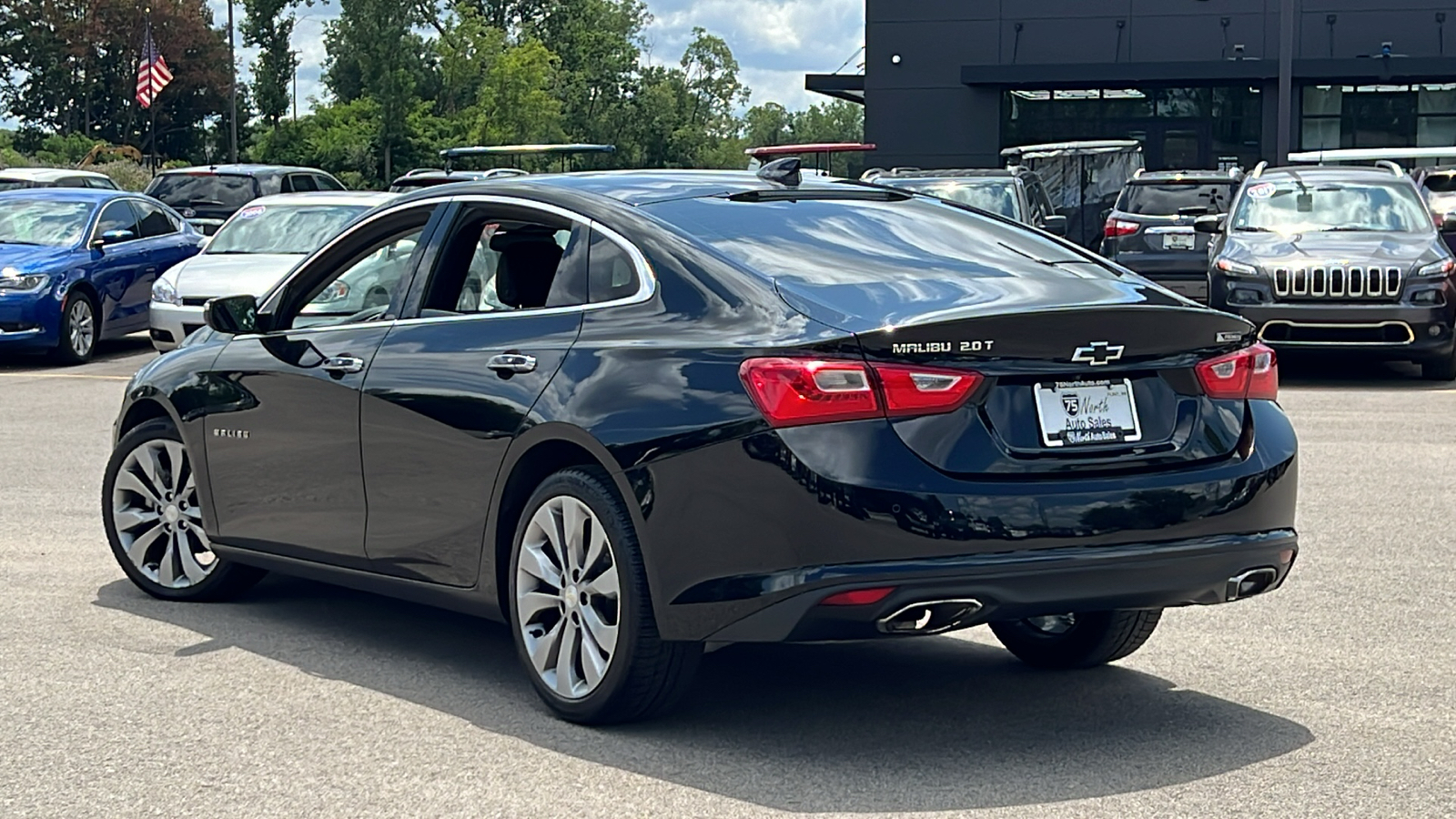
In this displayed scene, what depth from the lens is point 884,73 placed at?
161 ft

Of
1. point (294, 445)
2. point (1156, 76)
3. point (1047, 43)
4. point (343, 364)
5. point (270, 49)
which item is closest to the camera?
point (343, 364)

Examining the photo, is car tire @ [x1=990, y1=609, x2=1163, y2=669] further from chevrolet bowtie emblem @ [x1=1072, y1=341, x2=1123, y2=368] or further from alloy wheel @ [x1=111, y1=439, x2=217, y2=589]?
alloy wheel @ [x1=111, y1=439, x2=217, y2=589]

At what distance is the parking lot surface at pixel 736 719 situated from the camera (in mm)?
4883

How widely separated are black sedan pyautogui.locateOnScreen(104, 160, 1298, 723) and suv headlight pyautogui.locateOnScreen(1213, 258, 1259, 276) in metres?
10.0

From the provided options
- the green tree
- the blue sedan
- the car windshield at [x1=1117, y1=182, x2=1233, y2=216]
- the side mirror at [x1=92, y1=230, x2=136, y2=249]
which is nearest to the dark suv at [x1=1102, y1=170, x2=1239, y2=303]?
the car windshield at [x1=1117, y1=182, x2=1233, y2=216]

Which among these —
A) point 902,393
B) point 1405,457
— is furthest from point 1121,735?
point 1405,457

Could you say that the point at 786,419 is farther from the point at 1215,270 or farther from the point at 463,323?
the point at 1215,270

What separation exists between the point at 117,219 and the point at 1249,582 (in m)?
17.1

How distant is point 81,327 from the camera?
756 inches

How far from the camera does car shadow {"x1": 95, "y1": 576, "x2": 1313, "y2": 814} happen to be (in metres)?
5.02

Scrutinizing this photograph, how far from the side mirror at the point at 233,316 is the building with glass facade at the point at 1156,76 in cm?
4026

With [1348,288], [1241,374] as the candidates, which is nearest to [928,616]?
[1241,374]

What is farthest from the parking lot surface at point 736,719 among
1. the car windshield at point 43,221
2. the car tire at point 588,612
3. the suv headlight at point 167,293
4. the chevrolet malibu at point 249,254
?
the car windshield at point 43,221

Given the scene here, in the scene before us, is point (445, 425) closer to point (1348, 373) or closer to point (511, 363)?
point (511, 363)
